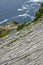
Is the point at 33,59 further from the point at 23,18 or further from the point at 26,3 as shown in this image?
the point at 26,3

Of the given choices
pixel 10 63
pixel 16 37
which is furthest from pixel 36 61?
pixel 16 37

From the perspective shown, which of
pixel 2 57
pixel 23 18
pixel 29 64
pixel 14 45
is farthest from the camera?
pixel 23 18

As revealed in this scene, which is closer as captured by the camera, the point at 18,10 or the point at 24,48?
the point at 24,48

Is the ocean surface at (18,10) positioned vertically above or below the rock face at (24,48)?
above

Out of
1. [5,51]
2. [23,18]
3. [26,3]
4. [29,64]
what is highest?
[26,3]

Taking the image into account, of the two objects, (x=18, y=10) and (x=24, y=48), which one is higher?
(x=18, y=10)
